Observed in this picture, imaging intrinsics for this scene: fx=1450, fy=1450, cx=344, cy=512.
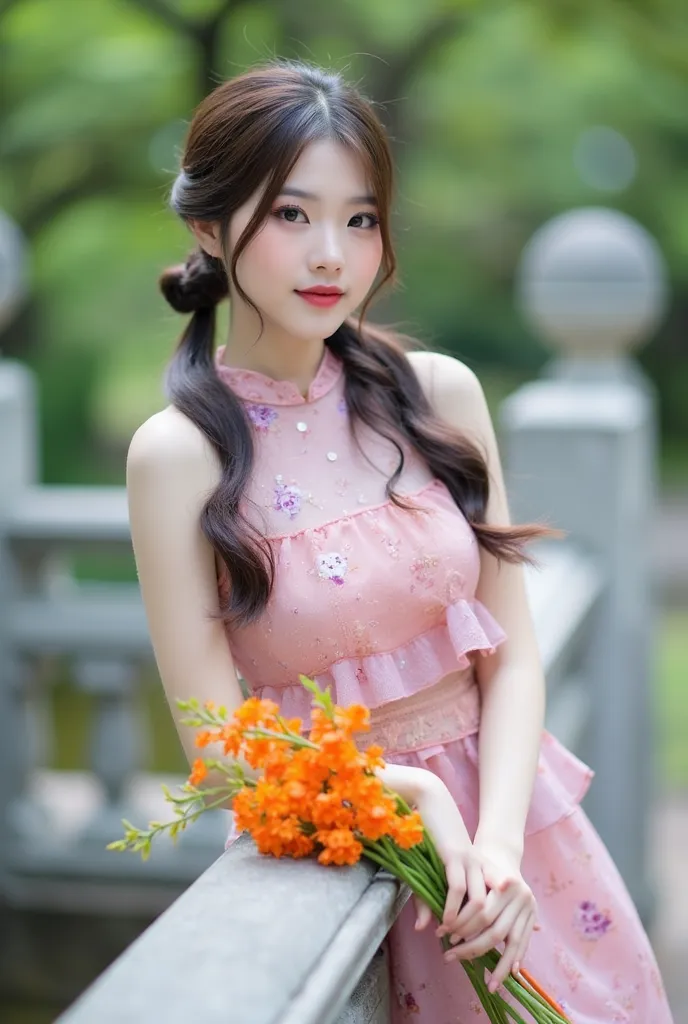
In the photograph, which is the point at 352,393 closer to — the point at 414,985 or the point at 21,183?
the point at 414,985

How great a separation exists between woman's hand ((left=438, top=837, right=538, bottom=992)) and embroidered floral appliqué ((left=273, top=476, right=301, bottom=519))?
1.62ft

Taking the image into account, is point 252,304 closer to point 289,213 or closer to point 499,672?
point 289,213

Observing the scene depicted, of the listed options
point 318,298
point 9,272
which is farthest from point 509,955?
point 9,272


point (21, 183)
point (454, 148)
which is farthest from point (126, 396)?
point (21, 183)

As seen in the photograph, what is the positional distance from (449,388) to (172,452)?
471 millimetres

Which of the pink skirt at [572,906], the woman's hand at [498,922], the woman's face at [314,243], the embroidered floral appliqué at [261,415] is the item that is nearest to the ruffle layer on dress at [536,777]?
the pink skirt at [572,906]

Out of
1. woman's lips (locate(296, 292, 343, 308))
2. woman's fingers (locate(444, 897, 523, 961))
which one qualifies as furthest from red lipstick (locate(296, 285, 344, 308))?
woman's fingers (locate(444, 897, 523, 961))

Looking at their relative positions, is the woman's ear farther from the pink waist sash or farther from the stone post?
the stone post

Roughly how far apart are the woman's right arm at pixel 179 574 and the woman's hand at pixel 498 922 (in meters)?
0.36

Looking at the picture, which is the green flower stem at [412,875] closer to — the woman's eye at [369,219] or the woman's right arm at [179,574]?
the woman's right arm at [179,574]

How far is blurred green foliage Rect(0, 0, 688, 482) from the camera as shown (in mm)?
8727

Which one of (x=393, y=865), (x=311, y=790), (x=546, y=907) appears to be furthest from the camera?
(x=546, y=907)

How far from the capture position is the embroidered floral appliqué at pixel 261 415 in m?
1.96

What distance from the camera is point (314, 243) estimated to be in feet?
6.01
